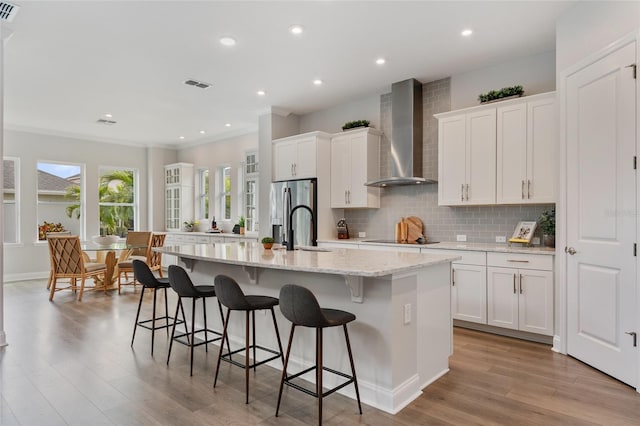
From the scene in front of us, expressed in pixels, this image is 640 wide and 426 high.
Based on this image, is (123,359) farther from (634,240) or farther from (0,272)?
(634,240)

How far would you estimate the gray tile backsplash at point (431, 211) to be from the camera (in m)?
4.58

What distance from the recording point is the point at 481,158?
4.39 m

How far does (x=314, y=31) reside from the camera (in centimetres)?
377

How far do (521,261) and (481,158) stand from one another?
1.25 meters

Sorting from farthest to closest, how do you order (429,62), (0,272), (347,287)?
(429,62)
(0,272)
(347,287)

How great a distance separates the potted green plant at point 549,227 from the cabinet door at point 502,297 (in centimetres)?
56

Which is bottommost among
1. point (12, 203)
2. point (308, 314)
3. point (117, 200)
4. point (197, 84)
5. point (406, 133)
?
point (308, 314)

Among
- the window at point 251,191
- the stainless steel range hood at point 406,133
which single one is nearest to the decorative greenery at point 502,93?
the stainless steel range hood at point 406,133

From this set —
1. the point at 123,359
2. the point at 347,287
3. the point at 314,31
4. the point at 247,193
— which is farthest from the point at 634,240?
the point at 247,193

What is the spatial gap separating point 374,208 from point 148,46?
11.6 ft

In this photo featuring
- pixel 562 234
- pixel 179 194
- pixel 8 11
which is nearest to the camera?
pixel 8 11

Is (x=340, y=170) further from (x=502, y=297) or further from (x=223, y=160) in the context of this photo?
(x=223, y=160)

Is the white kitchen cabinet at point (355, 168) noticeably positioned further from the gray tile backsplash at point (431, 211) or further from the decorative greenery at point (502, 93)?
the decorative greenery at point (502, 93)

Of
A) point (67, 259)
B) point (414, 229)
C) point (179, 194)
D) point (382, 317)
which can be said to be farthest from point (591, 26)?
point (179, 194)
